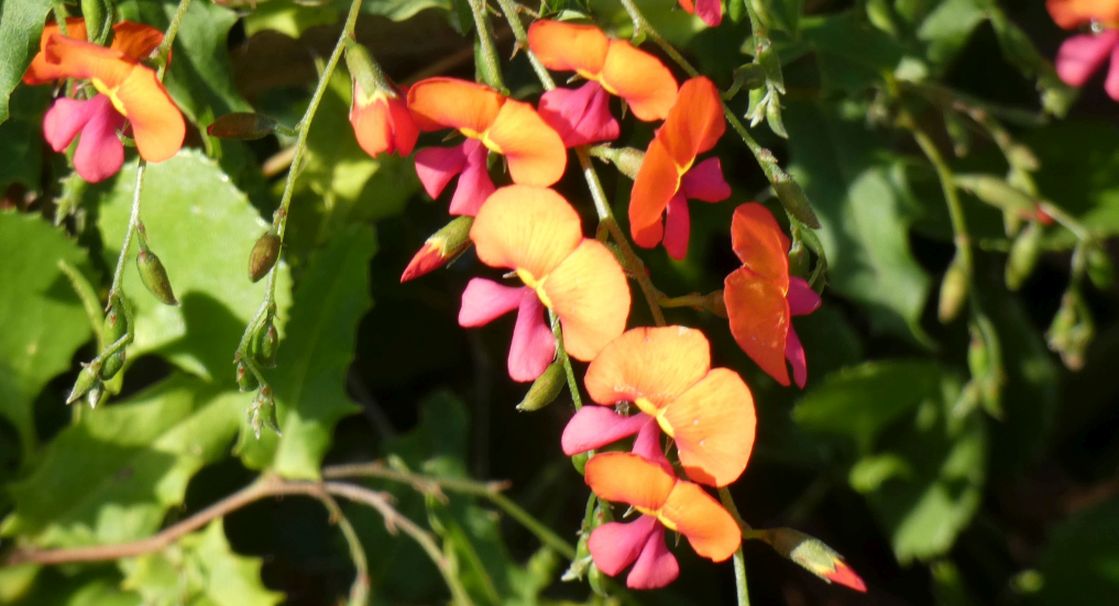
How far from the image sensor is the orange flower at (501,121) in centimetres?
77

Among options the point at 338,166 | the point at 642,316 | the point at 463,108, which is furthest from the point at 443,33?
the point at 463,108

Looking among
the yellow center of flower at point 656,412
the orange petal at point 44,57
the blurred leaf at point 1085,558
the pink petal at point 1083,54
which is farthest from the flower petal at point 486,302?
the blurred leaf at point 1085,558

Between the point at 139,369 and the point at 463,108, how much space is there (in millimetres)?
812

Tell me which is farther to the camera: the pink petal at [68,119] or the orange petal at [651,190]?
the pink petal at [68,119]

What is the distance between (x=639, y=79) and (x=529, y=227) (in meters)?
0.12

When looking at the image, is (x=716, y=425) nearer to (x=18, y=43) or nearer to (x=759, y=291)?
(x=759, y=291)

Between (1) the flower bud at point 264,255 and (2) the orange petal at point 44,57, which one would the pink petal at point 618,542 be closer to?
(1) the flower bud at point 264,255

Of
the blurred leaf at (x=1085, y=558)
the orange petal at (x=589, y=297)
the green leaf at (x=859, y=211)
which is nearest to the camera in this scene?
the orange petal at (x=589, y=297)

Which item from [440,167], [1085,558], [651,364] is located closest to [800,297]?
[651,364]

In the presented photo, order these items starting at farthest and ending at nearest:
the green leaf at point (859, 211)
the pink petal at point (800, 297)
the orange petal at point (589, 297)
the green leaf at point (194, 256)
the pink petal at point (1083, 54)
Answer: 1. the green leaf at point (859, 211)
2. the pink petal at point (1083, 54)
3. the green leaf at point (194, 256)
4. the pink petal at point (800, 297)
5. the orange petal at point (589, 297)

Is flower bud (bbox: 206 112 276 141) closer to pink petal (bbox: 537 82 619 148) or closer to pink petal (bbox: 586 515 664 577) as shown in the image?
pink petal (bbox: 537 82 619 148)

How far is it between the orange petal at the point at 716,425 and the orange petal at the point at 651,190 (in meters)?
0.09

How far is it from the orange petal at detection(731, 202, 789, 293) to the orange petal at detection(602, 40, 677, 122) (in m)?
0.08

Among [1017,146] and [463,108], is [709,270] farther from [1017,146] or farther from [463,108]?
[463,108]
